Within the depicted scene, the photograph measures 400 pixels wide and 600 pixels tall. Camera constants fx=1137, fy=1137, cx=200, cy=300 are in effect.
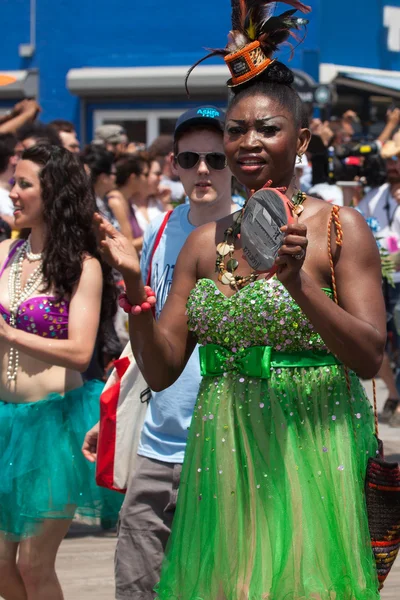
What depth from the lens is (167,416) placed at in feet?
13.1

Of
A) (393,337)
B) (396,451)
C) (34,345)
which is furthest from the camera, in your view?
(393,337)

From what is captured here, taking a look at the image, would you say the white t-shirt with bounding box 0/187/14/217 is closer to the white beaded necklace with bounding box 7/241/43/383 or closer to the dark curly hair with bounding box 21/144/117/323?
the dark curly hair with bounding box 21/144/117/323

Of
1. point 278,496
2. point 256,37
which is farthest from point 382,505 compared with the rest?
point 256,37

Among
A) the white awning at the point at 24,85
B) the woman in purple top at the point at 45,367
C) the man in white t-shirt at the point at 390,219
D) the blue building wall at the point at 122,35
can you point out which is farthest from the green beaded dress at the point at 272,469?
the white awning at the point at 24,85

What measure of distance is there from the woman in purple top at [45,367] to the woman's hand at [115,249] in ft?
4.98

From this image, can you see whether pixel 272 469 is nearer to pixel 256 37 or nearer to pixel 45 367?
pixel 256 37

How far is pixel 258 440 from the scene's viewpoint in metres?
2.89

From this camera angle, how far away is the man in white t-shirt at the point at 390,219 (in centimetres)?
955

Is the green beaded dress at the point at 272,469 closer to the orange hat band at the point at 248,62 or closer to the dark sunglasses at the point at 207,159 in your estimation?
the orange hat band at the point at 248,62

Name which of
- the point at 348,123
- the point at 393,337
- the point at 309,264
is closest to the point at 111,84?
the point at 348,123

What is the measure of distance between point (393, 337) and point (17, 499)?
7.41m

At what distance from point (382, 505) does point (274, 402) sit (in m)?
0.37

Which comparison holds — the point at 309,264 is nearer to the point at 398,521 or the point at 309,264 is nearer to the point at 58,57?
the point at 398,521

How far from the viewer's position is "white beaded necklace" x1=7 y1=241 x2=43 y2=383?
4.38 m
